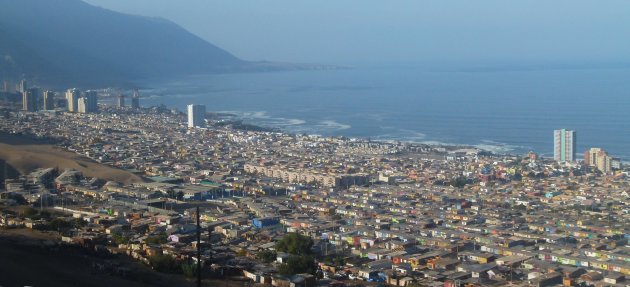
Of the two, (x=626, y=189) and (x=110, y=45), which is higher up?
(x=110, y=45)

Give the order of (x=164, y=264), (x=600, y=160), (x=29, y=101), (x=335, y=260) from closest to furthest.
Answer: (x=164, y=264) → (x=335, y=260) → (x=600, y=160) → (x=29, y=101)

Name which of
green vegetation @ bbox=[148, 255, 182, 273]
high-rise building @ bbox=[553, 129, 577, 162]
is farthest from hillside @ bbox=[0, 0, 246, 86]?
green vegetation @ bbox=[148, 255, 182, 273]

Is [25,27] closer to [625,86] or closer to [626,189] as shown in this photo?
[625,86]

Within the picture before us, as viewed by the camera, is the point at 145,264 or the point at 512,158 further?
the point at 512,158

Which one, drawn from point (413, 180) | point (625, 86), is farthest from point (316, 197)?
point (625, 86)

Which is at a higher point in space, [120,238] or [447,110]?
[447,110]

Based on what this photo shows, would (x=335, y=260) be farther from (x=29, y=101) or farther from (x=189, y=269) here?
(x=29, y=101)

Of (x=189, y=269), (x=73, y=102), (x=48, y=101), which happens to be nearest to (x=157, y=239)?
→ (x=189, y=269)
